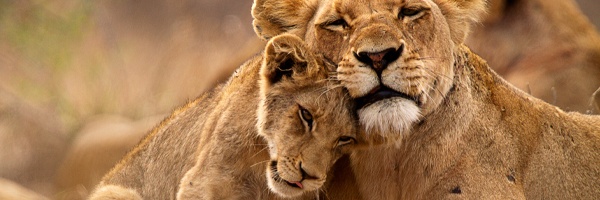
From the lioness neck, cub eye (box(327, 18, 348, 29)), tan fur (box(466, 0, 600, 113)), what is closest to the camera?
cub eye (box(327, 18, 348, 29))

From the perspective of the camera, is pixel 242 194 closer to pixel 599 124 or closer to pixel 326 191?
pixel 326 191

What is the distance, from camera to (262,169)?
542 cm

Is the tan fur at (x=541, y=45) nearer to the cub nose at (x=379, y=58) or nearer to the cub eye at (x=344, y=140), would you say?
the cub eye at (x=344, y=140)

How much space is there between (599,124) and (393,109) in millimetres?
1927

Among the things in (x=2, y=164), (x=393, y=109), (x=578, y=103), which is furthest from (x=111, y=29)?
(x=393, y=109)

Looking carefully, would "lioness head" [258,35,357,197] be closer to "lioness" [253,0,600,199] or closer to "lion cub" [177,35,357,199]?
"lion cub" [177,35,357,199]

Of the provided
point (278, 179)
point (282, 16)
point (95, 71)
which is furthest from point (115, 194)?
point (95, 71)

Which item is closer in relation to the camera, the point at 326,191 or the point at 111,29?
the point at 326,191

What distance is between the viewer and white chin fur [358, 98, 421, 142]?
15.5ft

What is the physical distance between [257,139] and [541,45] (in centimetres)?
446

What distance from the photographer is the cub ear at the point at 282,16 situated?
5547 millimetres

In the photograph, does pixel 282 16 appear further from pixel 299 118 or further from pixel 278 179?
pixel 278 179

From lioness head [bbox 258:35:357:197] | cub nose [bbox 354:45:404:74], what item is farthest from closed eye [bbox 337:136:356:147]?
cub nose [bbox 354:45:404:74]

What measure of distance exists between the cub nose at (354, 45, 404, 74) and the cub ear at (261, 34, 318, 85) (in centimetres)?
31
